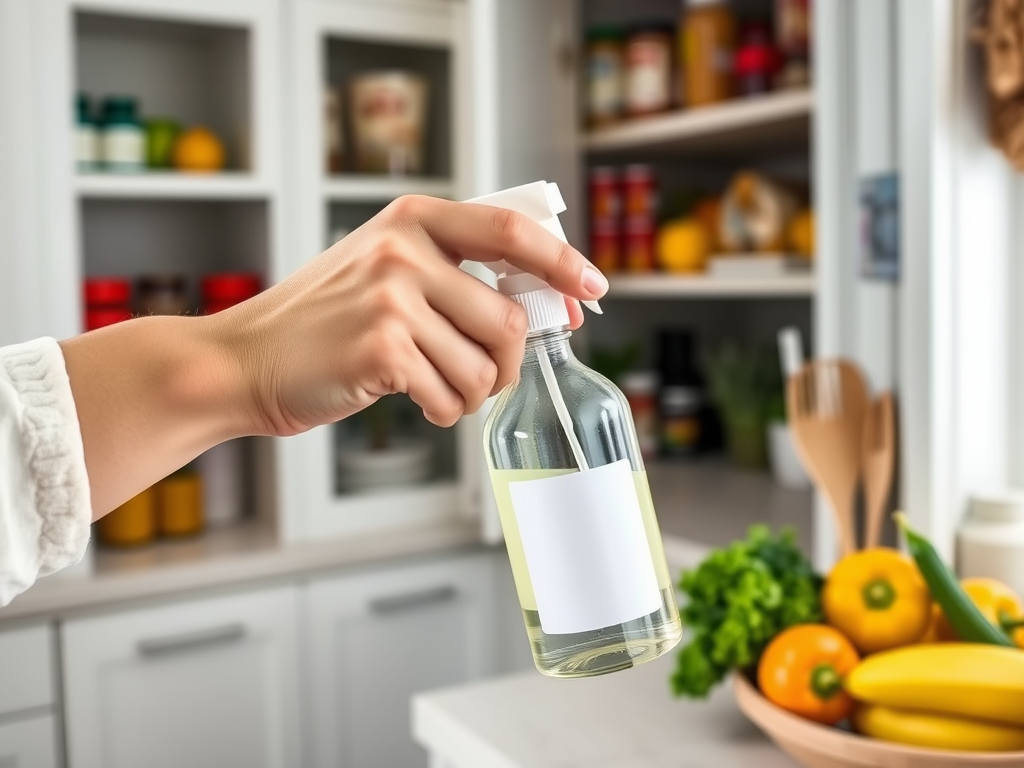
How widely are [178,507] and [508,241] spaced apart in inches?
59.4

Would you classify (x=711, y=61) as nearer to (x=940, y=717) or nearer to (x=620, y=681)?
(x=620, y=681)

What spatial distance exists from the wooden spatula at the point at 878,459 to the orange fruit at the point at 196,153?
45.4 inches

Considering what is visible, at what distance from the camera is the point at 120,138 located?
181cm

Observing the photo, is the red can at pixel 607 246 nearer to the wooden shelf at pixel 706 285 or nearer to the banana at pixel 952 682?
the wooden shelf at pixel 706 285

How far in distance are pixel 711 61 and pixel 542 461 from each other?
1.44 metres

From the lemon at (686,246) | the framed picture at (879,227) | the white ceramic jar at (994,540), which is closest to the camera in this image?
the white ceramic jar at (994,540)

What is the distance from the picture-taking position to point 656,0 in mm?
2406

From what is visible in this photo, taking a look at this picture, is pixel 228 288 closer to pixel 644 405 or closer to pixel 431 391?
pixel 644 405

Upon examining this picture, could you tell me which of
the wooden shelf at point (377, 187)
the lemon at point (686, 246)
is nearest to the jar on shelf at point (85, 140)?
the wooden shelf at point (377, 187)

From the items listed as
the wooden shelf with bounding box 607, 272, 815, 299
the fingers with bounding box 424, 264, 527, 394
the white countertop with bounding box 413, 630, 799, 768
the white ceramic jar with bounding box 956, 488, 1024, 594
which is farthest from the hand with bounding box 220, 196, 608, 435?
the wooden shelf with bounding box 607, 272, 815, 299

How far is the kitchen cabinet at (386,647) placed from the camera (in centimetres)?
189

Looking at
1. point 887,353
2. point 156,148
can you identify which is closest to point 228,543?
point 156,148

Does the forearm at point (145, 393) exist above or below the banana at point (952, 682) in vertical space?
above

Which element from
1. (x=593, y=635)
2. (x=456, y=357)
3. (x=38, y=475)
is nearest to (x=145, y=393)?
(x=38, y=475)
